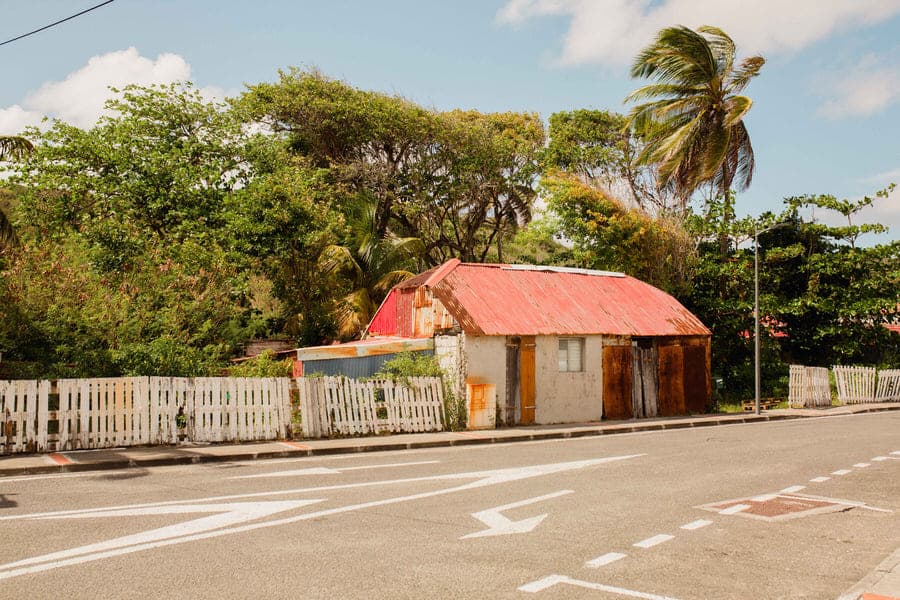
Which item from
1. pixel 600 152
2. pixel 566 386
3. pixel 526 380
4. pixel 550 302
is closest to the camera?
pixel 526 380

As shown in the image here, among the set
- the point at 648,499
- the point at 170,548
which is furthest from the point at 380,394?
the point at 170,548

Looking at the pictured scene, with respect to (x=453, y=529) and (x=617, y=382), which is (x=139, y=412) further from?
(x=617, y=382)

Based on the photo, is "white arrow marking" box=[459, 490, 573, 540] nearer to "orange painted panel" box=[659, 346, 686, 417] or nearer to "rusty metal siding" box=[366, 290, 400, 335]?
"rusty metal siding" box=[366, 290, 400, 335]

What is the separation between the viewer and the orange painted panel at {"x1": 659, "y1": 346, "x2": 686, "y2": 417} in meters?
25.6

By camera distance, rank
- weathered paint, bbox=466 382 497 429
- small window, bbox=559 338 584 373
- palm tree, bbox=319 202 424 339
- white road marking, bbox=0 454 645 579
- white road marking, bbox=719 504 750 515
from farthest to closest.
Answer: palm tree, bbox=319 202 424 339
small window, bbox=559 338 584 373
weathered paint, bbox=466 382 497 429
white road marking, bbox=719 504 750 515
white road marking, bbox=0 454 645 579

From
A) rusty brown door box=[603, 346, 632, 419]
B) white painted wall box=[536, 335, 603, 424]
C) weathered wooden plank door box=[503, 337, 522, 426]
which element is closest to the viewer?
weathered wooden plank door box=[503, 337, 522, 426]

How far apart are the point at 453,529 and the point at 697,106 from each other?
30989 millimetres

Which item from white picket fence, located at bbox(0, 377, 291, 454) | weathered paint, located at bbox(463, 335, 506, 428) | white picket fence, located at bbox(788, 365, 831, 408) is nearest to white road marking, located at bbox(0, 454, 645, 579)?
white picket fence, located at bbox(0, 377, 291, 454)

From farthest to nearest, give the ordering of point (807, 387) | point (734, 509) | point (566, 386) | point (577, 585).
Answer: point (807, 387)
point (566, 386)
point (734, 509)
point (577, 585)

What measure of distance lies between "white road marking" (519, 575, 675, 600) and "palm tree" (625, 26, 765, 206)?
2996 cm

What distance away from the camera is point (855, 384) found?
1321 inches

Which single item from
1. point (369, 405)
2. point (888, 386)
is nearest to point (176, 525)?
point (369, 405)

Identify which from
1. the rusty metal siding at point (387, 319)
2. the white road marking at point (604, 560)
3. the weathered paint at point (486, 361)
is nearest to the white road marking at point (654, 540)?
the white road marking at point (604, 560)

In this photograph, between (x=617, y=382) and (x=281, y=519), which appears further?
(x=617, y=382)
